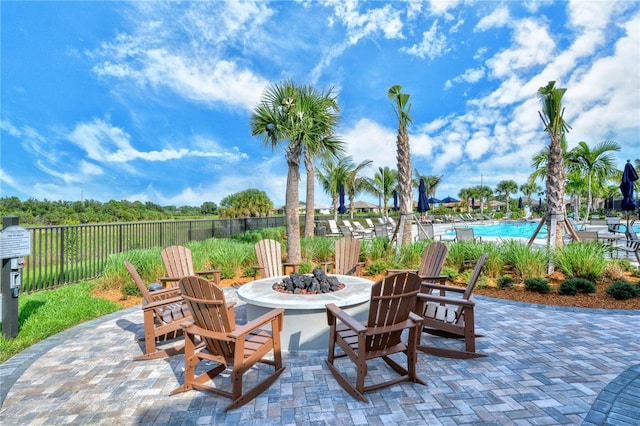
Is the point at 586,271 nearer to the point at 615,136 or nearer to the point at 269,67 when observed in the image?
the point at 615,136

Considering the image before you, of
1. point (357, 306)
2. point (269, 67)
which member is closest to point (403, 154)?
point (357, 306)

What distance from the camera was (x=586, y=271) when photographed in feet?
19.8

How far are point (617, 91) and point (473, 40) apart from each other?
6.60 m

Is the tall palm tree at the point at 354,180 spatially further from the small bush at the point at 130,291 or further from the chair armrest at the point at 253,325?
the chair armrest at the point at 253,325

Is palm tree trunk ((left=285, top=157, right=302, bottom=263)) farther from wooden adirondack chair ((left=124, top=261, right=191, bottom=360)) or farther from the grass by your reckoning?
wooden adirondack chair ((left=124, top=261, right=191, bottom=360))

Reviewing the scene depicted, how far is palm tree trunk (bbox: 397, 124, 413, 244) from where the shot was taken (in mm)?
9219

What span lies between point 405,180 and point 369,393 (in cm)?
769

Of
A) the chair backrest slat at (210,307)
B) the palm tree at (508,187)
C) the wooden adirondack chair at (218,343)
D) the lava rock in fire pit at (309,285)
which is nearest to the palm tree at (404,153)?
the lava rock in fire pit at (309,285)

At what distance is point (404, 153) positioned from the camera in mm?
9484

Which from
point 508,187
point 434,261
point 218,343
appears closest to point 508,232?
point 434,261

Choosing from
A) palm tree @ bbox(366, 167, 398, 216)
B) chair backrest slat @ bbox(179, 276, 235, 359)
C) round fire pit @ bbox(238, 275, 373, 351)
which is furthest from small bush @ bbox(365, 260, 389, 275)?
palm tree @ bbox(366, 167, 398, 216)

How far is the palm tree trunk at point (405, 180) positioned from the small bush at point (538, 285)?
144 inches

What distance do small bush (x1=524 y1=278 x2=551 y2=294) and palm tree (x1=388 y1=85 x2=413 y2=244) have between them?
355 centimetres

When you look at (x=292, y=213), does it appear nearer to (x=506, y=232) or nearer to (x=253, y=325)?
(x=253, y=325)
